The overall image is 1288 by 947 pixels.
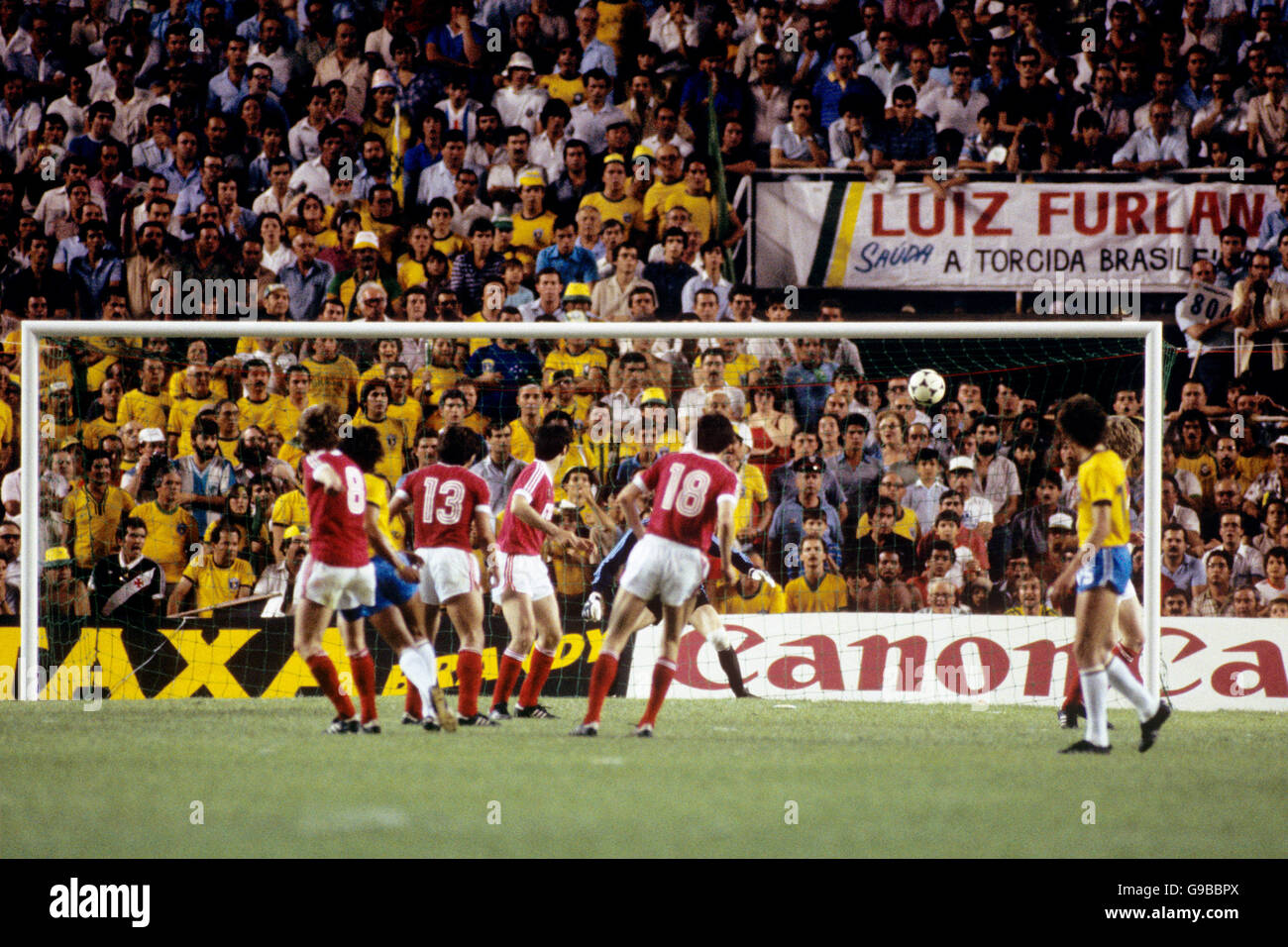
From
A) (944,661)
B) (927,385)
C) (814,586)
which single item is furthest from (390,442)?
(944,661)

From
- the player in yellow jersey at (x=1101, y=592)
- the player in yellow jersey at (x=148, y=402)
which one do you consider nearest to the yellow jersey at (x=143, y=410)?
the player in yellow jersey at (x=148, y=402)

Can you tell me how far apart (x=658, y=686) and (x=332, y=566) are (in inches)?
69.9

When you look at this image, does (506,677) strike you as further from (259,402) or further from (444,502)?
(259,402)

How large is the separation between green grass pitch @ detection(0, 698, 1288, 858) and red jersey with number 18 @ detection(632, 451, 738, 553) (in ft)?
3.42

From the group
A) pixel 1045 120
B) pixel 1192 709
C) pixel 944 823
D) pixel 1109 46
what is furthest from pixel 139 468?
pixel 1109 46

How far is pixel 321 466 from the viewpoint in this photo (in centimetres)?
744

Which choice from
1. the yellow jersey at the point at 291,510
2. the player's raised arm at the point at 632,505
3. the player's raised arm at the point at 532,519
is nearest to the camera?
the player's raised arm at the point at 632,505

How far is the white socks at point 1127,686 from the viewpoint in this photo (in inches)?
276

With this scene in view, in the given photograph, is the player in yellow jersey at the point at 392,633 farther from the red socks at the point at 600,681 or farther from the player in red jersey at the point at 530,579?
the red socks at the point at 600,681

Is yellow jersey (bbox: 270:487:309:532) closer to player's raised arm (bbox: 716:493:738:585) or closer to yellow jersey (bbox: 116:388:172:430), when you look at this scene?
yellow jersey (bbox: 116:388:172:430)

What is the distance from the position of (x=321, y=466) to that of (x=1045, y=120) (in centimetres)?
761

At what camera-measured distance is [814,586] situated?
9.42 meters

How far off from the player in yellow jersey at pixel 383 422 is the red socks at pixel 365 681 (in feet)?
4.54

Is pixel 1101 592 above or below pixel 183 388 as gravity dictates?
below
